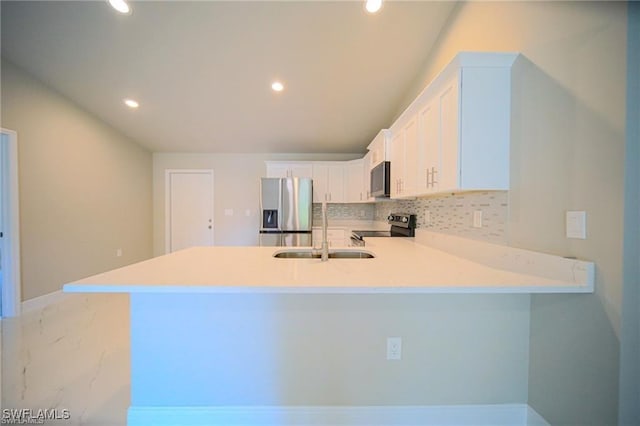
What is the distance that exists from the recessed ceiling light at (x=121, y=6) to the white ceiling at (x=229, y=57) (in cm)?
7

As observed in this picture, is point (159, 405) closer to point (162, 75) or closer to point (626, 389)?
point (626, 389)

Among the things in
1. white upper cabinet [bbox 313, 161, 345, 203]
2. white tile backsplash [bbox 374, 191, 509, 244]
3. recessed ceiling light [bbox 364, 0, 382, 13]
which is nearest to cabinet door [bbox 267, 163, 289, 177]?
white upper cabinet [bbox 313, 161, 345, 203]

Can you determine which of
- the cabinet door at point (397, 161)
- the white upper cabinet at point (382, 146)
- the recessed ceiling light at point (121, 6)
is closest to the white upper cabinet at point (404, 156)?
the cabinet door at point (397, 161)

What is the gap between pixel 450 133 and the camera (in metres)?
1.48

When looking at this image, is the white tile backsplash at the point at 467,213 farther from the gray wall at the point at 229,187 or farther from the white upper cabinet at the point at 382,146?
the gray wall at the point at 229,187

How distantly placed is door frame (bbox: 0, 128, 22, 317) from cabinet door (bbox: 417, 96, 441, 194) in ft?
13.3

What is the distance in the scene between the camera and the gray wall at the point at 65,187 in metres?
2.78

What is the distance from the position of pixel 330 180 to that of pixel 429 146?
279 centimetres

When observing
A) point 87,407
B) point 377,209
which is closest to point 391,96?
point 377,209

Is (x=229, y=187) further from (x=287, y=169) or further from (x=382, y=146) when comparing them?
(x=382, y=146)

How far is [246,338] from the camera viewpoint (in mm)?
1374

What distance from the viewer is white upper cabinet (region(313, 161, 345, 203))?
446 centimetres

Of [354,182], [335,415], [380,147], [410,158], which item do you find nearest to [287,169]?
[354,182]

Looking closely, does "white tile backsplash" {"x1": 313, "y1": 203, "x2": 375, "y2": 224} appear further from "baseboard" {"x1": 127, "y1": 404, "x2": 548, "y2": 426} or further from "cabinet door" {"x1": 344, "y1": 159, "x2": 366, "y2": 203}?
"baseboard" {"x1": 127, "y1": 404, "x2": 548, "y2": 426}
